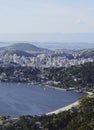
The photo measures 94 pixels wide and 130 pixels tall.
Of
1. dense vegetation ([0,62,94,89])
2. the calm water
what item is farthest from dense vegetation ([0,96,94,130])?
dense vegetation ([0,62,94,89])

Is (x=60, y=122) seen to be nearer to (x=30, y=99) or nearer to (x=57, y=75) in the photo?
(x=30, y=99)

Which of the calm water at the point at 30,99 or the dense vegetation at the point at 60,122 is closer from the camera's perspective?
the dense vegetation at the point at 60,122

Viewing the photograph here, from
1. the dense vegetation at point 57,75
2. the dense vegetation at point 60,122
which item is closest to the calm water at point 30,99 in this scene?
the dense vegetation at point 57,75

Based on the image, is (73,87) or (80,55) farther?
(80,55)

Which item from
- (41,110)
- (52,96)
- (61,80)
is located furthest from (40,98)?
(61,80)

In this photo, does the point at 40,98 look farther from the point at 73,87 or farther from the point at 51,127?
the point at 51,127

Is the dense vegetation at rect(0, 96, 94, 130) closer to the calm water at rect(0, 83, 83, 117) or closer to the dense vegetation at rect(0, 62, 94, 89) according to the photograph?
the calm water at rect(0, 83, 83, 117)

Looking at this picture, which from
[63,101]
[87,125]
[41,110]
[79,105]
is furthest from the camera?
[63,101]

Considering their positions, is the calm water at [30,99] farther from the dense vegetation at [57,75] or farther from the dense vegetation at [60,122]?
the dense vegetation at [60,122]
